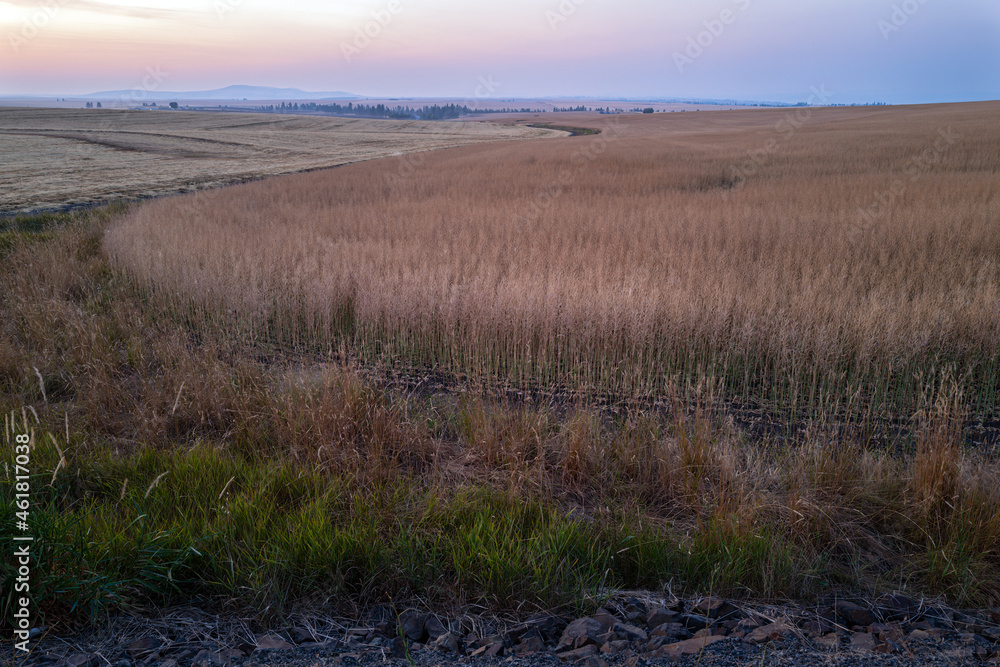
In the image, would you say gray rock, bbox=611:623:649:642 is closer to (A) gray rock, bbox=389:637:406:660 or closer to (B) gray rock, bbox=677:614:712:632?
(B) gray rock, bbox=677:614:712:632

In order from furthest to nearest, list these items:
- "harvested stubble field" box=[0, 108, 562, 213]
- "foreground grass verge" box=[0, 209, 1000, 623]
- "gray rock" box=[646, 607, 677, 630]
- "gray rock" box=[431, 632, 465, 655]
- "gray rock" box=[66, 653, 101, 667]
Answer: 1. "harvested stubble field" box=[0, 108, 562, 213]
2. "foreground grass verge" box=[0, 209, 1000, 623]
3. "gray rock" box=[646, 607, 677, 630]
4. "gray rock" box=[431, 632, 465, 655]
5. "gray rock" box=[66, 653, 101, 667]

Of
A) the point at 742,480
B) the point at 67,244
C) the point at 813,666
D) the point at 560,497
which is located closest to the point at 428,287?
the point at 560,497

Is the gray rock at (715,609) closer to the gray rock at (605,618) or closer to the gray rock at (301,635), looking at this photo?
the gray rock at (605,618)

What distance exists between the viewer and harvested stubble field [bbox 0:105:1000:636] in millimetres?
2475

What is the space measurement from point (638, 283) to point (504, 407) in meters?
2.75

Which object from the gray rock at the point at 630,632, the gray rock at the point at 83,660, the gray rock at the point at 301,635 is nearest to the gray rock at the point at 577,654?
the gray rock at the point at 630,632

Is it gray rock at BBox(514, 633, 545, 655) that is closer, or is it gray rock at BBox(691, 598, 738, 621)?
gray rock at BBox(514, 633, 545, 655)

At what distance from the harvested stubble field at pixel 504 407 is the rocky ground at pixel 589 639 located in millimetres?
140

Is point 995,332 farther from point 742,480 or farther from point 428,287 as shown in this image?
point 428,287

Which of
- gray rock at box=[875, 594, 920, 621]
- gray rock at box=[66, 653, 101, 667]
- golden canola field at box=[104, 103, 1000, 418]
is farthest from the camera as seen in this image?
golden canola field at box=[104, 103, 1000, 418]

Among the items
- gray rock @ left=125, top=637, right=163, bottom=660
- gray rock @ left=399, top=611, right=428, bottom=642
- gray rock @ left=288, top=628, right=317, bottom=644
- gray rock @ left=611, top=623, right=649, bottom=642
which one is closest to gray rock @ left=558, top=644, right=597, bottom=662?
gray rock @ left=611, top=623, right=649, bottom=642

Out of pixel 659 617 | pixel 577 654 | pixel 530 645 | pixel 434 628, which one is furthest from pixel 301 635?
pixel 659 617

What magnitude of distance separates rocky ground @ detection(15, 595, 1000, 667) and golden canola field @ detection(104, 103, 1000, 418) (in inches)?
81.1

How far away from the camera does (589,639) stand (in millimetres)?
2066
